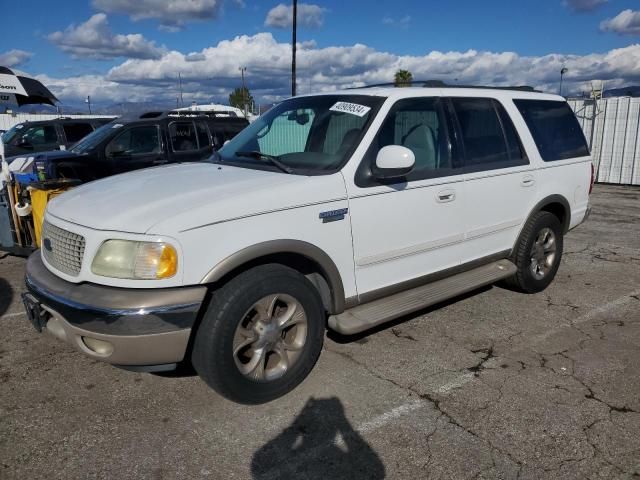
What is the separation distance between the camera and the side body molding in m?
2.78

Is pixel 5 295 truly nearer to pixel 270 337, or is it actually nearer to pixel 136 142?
pixel 270 337

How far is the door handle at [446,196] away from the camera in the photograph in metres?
3.87

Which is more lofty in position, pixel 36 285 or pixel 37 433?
pixel 36 285

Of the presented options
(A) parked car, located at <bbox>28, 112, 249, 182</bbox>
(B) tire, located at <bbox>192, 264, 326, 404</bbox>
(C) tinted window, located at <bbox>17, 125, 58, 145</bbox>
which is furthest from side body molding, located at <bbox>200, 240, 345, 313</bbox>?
(C) tinted window, located at <bbox>17, 125, 58, 145</bbox>

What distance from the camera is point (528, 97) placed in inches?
194

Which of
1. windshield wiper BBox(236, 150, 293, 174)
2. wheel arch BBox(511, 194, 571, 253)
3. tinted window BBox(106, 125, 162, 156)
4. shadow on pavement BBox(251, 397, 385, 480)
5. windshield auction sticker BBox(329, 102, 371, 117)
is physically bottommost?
shadow on pavement BBox(251, 397, 385, 480)

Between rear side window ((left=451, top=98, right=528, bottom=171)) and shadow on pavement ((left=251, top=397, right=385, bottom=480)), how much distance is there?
2.36m

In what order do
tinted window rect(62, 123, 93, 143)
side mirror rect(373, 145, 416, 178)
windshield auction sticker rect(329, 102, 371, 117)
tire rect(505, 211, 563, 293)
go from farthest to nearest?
tinted window rect(62, 123, 93, 143) < tire rect(505, 211, 563, 293) < windshield auction sticker rect(329, 102, 371, 117) < side mirror rect(373, 145, 416, 178)

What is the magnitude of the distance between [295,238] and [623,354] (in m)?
2.71

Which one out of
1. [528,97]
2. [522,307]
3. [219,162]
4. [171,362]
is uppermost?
[528,97]

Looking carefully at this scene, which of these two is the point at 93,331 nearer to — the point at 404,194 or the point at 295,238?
the point at 295,238

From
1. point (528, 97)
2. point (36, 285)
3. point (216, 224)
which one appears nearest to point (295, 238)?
point (216, 224)

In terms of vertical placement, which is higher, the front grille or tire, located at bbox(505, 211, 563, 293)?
the front grille

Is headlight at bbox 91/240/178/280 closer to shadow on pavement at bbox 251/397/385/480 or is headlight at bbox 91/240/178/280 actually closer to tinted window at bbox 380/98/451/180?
shadow on pavement at bbox 251/397/385/480
